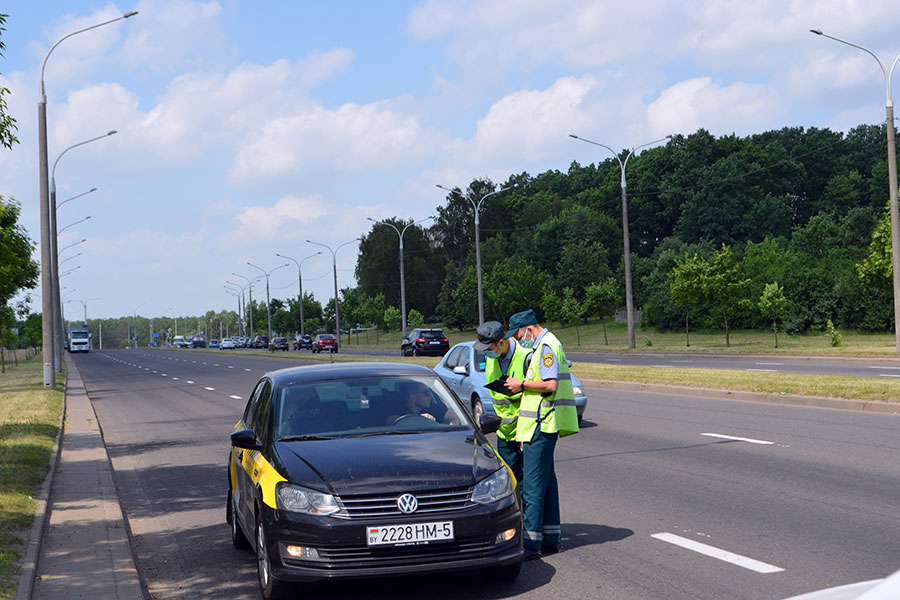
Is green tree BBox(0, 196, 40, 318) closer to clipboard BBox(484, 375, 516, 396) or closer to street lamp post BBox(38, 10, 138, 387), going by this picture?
street lamp post BBox(38, 10, 138, 387)

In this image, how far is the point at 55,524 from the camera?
8859 mm

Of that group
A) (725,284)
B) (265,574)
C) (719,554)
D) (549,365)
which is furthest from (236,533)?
(725,284)

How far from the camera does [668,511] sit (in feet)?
27.9

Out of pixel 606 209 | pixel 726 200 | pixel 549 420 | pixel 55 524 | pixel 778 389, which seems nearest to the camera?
pixel 549 420

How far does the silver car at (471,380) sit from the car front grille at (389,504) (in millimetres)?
9219

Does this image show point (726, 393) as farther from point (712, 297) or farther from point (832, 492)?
point (712, 297)

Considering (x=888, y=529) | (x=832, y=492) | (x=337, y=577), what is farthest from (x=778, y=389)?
(x=337, y=577)

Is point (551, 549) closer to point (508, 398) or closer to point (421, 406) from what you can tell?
point (508, 398)

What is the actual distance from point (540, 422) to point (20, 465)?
769 centimetres

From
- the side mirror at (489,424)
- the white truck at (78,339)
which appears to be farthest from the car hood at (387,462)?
the white truck at (78,339)

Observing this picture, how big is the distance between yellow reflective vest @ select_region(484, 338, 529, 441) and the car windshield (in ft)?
1.12

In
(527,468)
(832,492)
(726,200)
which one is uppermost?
(726,200)

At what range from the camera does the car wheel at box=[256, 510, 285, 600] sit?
5891mm

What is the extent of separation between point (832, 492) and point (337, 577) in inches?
212
